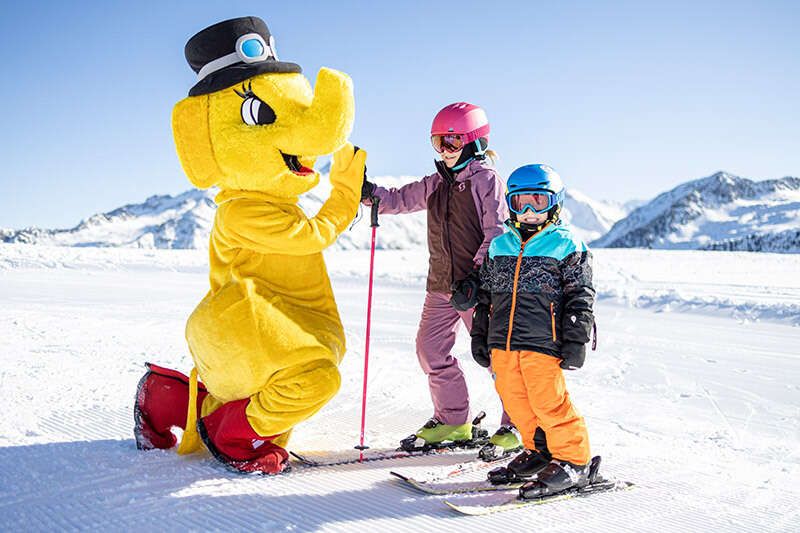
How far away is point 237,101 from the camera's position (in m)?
3.12

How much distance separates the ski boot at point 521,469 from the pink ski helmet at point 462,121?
1832 millimetres

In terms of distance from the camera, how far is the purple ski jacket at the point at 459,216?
3.66 metres

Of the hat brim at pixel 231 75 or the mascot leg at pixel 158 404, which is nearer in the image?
the hat brim at pixel 231 75

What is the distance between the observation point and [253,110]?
312 centimetres

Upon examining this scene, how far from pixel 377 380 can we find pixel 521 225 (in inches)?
109

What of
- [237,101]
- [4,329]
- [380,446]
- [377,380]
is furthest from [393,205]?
[4,329]

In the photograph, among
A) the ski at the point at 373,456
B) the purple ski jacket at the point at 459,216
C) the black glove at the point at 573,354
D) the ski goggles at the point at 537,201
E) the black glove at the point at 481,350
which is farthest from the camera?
the purple ski jacket at the point at 459,216

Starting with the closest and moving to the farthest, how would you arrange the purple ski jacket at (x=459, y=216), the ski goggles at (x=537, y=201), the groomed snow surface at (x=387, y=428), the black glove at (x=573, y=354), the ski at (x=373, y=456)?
the groomed snow surface at (x=387, y=428) → the black glove at (x=573, y=354) → the ski goggles at (x=537, y=201) → the ski at (x=373, y=456) → the purple ski jacket at (x=459, y=216)

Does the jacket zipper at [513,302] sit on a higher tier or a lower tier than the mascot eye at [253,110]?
lower

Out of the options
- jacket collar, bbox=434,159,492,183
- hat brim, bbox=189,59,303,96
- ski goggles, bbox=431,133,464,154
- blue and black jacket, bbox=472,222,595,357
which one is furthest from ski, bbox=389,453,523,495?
hat brim, bbox=189,59,303,96

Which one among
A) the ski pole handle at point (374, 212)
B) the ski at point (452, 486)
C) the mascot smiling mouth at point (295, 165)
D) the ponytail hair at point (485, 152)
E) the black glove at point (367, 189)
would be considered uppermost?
the ponytail hair at point (485, 152)

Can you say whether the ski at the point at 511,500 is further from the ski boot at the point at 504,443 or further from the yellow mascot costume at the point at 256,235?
the yellow mascot costume at the point at 256,235

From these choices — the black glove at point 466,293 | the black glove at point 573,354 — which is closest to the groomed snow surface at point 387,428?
the black glove at point 573,354

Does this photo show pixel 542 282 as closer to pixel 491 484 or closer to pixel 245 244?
pixel 491 484
